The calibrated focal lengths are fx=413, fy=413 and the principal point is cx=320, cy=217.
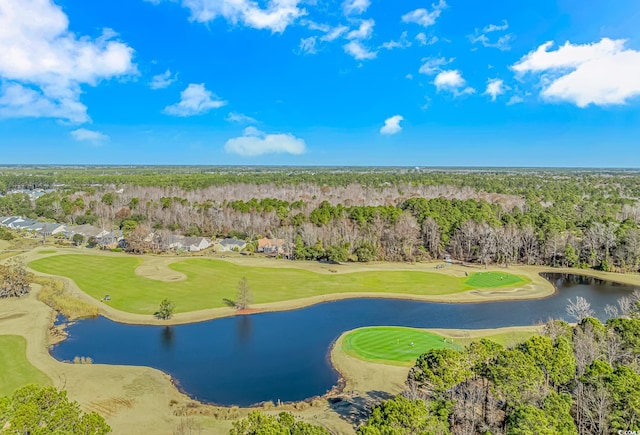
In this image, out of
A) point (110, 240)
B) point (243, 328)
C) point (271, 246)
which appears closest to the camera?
point (243, 328)

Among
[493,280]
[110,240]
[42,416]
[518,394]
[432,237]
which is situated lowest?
[493,280]

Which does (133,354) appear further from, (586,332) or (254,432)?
(586,332)

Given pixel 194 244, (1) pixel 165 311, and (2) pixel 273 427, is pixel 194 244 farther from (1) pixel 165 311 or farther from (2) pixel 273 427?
(2) pixel 273 427

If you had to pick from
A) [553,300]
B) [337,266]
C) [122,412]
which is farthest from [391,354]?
[337,266]

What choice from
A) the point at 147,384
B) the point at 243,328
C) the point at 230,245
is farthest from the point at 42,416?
the point at 230,245

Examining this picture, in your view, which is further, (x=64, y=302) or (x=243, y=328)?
(x=64, y=302)
